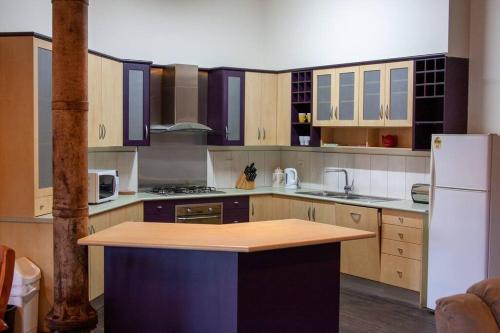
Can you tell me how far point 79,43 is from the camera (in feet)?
12.1

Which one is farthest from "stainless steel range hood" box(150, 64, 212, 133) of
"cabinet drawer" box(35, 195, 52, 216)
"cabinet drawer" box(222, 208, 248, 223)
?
"cabinet drawer" box(35, 195, 52, 216)

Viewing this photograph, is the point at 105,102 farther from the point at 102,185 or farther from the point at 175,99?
the point at 175,99

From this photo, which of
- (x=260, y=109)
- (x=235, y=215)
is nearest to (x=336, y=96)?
(x=260, y=109)

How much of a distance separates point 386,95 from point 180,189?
2572 mm

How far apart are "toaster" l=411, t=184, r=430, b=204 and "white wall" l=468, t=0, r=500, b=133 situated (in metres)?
0.74

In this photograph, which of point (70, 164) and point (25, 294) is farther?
point (25, 294)

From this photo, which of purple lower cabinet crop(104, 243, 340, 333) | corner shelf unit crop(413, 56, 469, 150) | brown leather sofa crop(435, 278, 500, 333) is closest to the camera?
brown leather sofa crop(435, 278, 500, 333)

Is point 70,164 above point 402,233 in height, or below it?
above

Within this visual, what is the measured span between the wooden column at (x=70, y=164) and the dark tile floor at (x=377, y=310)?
3.62 feet

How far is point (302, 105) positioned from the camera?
7105 millimetres

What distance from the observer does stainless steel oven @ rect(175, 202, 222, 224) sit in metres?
6.45

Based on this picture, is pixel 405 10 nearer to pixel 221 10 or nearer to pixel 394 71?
pixel 394 71

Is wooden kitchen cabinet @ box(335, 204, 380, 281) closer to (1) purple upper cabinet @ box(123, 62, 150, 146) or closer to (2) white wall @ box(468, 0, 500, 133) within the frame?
(2) white wall @ box(468, 0, 500, 133)

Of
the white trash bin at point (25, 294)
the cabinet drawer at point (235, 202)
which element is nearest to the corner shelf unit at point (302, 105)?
the cabinet drawer at point (235, 202)
